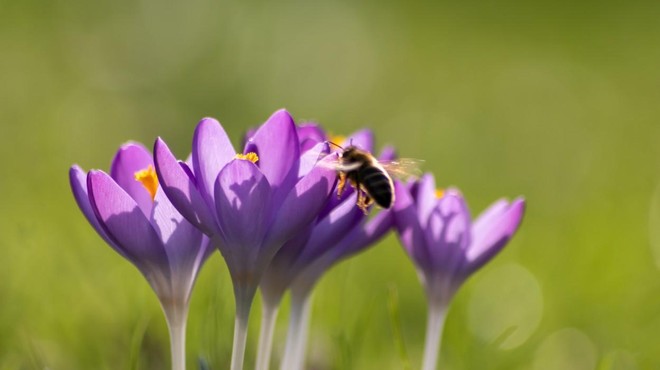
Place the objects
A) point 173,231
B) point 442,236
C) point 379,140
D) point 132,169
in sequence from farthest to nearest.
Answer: point 379,140 < point 442,236 < point 132,169 < point 173,231

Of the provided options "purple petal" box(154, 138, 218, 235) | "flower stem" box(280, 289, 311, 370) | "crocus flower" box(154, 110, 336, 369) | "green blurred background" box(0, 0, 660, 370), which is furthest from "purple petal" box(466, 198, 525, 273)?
"purple petal" box(154, 138, 218, 235)

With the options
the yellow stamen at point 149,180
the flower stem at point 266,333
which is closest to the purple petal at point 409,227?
the flower stem at point 266,333

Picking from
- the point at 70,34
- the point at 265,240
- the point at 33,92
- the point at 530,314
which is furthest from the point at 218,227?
the point at 70,34

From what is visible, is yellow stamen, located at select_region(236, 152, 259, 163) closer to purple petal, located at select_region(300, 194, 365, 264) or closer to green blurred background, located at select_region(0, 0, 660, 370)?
purple petal, located at select_region(300, 194, 365, 264)

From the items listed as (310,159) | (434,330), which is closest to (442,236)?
(434,330)

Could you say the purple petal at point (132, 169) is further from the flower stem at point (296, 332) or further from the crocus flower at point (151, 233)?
the flower stem at point (296, 332)

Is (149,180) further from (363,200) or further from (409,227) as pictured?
(409,227)

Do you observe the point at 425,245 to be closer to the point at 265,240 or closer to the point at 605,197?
the point at 265,240
